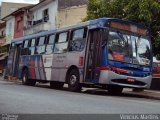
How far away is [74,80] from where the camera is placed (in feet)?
66.4

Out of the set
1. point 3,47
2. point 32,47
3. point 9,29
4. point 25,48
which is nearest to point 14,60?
point 25,48

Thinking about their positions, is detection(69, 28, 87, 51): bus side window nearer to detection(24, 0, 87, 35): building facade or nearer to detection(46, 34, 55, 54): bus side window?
detection(46, 34, 55, 54): bus side window

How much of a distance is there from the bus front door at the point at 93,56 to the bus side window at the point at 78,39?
0.57m

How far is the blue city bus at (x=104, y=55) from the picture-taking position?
18297 mm

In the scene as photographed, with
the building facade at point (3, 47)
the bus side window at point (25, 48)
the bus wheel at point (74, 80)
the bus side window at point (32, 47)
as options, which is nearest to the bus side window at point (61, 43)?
the bus wheel at point (74, 80)

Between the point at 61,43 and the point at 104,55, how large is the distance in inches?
167

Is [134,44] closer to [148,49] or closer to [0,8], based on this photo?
[148,49]

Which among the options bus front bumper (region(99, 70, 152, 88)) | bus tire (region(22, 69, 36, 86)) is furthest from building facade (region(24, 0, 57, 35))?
bus front bumper (region(99, 70, 152, 88))

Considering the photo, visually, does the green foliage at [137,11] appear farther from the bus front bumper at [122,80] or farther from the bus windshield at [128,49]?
the bus front bumper at [122,80]

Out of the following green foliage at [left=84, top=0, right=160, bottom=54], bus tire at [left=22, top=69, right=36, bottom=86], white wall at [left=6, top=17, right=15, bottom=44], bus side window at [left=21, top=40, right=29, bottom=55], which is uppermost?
white wall at [left=6, top=17, right=15, bottom=44]

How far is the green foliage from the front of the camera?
70.0ft

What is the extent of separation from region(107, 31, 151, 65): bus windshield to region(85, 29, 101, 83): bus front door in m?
0.54

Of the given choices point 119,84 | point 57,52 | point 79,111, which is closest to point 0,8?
point 57,52

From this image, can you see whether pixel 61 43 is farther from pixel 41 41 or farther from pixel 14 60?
pixel 14 60
